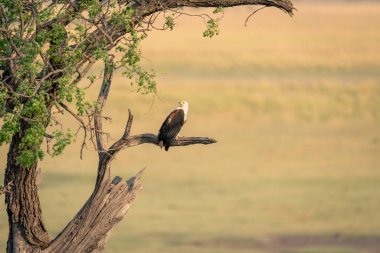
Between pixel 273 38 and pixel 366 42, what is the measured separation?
4.02 metres

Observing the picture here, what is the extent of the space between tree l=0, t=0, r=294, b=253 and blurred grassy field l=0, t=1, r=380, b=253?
780 mm

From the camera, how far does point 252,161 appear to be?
3156cm

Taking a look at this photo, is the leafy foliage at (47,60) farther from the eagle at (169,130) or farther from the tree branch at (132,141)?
the eagle at (169,130)

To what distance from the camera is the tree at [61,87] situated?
14.7m

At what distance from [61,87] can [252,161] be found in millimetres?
17070

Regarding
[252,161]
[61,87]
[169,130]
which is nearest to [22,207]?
[169,130]

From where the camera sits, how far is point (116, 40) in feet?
51.8

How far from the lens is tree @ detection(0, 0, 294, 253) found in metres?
14.7

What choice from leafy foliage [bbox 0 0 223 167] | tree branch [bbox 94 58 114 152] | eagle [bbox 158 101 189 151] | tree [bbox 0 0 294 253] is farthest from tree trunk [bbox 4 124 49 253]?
eagle [bbox 158 101 189 151]

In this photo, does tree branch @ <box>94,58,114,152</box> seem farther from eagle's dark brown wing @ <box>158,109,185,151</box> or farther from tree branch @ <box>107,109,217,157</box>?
eagle's dark brown wing @ <box>158,109,185,151</box>

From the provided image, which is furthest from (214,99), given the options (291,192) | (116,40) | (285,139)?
(116,40)

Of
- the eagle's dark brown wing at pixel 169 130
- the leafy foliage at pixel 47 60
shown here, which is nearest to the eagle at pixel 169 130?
the eagle's dark brown wing at pixel 169 130

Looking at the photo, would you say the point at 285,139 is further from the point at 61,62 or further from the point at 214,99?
the point at 61,62

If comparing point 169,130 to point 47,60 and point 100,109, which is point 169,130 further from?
point 47,60
